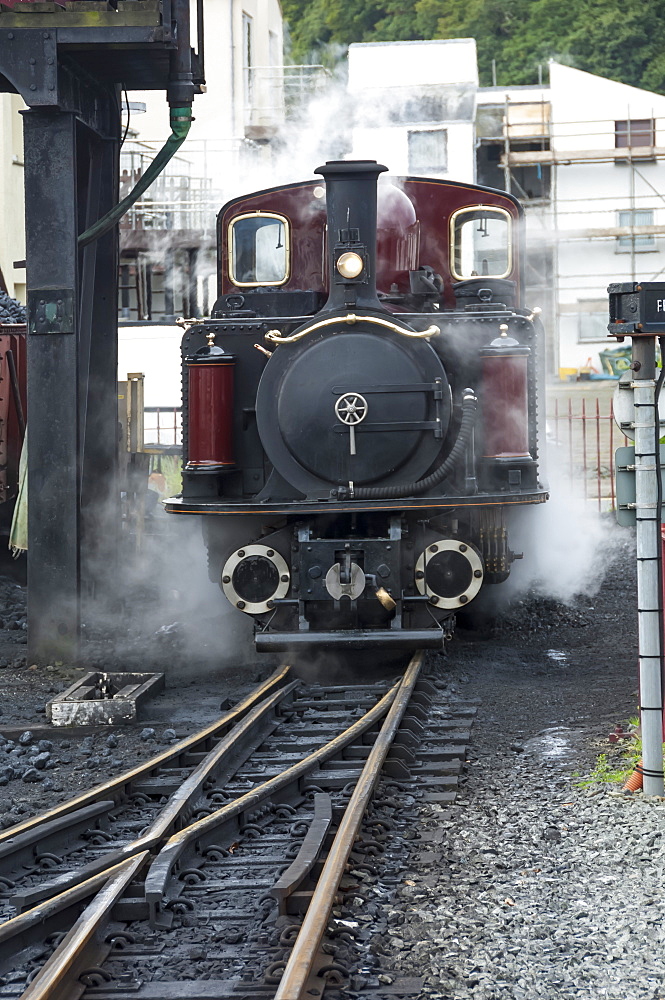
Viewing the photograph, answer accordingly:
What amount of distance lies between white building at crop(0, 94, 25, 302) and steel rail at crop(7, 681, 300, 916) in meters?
17.8

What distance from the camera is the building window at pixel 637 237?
36.4 meters

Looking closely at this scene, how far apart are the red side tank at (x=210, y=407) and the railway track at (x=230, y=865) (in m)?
2.09

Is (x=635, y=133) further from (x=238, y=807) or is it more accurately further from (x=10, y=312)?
(x=238, y=807)

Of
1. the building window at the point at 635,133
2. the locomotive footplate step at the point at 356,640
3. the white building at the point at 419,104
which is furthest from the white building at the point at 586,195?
the locomotive footplate step at the point at 356,640

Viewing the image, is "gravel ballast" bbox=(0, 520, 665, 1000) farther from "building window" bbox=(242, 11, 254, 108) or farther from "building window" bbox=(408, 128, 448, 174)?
"building window" bbox=(408, 128, 448, 174)

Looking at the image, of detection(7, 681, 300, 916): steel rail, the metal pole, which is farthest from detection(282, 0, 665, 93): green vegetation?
the metal pole

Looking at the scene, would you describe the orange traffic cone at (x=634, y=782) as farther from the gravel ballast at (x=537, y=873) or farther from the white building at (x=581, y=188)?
the white building at (x=581, y=188)

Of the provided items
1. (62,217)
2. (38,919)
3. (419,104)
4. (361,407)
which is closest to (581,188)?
(419,104)

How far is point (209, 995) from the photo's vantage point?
3.51 metres

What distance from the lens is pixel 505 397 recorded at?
312 inches

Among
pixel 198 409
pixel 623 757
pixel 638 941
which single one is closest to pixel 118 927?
pixel 638 941

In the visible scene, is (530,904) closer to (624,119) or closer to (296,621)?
(296,621)

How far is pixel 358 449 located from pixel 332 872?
4.06 metres

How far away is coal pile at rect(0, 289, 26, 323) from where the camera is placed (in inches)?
593
